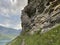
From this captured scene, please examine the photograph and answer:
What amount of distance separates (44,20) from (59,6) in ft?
25.0

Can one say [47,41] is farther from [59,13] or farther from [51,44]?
[59,13]

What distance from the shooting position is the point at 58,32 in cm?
3259

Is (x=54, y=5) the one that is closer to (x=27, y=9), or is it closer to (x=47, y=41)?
(x=47, y=41)

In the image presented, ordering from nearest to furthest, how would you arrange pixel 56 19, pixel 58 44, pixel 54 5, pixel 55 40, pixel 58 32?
pixel 58 44, pixel 55 40, pixel 58 32, pixel 56 19, pixel 54 5

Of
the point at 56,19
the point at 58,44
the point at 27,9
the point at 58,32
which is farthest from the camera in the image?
the point at 27,9

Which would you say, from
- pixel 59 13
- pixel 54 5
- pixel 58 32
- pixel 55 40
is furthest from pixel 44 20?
pixel 55 40

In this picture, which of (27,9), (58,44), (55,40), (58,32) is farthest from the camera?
(27,9)

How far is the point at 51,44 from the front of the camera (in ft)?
92.3

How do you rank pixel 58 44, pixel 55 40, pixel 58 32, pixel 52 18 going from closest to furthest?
pixel 58 44 < pixel 55 40 < pixel 58 32 < pixel 52 18

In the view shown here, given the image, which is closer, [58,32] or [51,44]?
[51,44]

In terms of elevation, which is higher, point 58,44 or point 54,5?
point 54,5

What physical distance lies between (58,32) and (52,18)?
11.9 meters

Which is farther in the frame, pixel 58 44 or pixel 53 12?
pixel 53 12

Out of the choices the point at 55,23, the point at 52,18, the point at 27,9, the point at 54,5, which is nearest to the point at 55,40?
the point at 55,23
